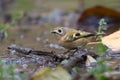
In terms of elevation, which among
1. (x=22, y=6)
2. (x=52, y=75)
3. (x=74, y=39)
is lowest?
(x=52, y=75)

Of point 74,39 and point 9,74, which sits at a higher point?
point 74,39

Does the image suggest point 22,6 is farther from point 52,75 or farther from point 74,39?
point 52,75

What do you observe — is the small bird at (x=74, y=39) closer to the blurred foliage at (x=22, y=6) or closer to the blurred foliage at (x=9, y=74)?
the blurred foliage at (x=9, y=74)

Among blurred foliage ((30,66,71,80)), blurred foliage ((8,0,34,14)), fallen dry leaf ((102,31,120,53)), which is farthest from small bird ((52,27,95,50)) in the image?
blurred foliage ((8,0,34,14))

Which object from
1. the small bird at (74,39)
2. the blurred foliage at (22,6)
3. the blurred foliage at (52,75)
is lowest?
the blurred foliage at (52,75)

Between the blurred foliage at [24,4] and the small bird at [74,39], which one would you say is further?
the blurred foliage at [24,4]

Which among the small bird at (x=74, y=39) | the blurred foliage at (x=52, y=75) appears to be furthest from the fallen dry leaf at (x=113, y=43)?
the blurred foliage at (x=52, y=75)

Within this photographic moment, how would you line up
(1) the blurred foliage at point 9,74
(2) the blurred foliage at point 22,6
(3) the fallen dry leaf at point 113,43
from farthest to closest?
(2) the blurred foliage at point 22,6
(3) the fallen dry leaf at point 113,43
(1) the blurred foliage at point 9,74

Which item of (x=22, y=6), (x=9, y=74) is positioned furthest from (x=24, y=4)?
(x=9, y=74)

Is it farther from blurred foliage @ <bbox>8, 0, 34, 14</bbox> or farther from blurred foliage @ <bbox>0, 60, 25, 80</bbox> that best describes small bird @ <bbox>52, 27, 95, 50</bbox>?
blurred foliage @ <bbox>8, 0, 34, 14</bbox>

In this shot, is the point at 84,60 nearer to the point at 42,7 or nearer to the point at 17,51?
the point at 17,51

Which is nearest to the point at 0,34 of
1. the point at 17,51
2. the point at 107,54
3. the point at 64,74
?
the point at 17,51
